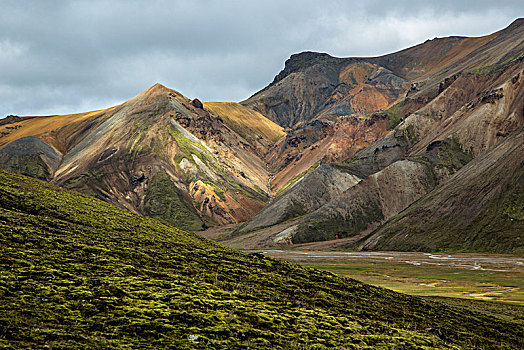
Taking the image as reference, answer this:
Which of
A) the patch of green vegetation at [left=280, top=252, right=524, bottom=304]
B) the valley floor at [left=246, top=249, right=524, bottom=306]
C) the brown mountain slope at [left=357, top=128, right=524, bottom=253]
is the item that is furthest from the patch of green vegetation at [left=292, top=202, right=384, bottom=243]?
the patch of green vegetation at [left=280, top=252, right=524, bottom=304]

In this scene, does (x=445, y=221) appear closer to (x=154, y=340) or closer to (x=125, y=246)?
(x=125, y=246)

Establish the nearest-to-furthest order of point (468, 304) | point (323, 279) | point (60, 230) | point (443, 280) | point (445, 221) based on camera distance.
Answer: point (60, 230)
point (323, 279)
point (468, 304)
point (443, 280)
point (445, 221)

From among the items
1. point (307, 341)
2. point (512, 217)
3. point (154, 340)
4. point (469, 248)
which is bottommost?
point (469, 248)

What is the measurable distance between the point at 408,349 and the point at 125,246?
77.2ft

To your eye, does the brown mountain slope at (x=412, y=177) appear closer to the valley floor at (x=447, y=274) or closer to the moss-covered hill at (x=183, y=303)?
the valley floor at (x=447, y=274)

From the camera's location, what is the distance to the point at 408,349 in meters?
21.1

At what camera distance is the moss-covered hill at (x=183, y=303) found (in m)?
17.5

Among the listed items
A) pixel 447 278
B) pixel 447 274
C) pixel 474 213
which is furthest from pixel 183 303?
pixel 474 213

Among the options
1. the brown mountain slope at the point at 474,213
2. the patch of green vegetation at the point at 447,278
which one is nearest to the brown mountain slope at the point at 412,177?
the brown mountain slope at the point at 474,213

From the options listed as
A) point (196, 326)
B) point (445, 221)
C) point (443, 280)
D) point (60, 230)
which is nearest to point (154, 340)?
point (196, 326)

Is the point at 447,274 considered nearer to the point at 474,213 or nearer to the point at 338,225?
the point at 474,213

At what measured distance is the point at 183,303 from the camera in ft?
72.5

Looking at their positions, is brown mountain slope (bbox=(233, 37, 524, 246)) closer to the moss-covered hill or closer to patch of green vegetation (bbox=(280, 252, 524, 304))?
patch of green vegetation (bbox=(280, 252, 524, 304))

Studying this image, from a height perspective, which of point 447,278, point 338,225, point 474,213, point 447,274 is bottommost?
point 338,225
